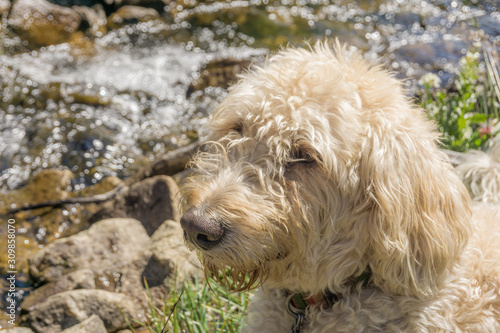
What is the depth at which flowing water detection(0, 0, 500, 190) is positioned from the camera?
6.80 m

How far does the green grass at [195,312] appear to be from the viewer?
3.46 metres

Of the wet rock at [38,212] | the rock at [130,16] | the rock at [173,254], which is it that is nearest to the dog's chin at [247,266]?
the rock at [173,254]

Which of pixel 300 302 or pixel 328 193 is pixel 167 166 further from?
pixel 328 193

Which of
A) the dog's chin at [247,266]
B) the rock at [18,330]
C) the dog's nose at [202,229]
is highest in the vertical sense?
the dog's nose at [202,229]

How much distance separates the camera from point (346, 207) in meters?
2.25

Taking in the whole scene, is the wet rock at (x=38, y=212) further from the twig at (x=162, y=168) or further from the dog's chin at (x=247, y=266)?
the dog's chin at (x=247, y=266)

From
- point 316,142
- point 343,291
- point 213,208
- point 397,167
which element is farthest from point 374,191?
point 213,208

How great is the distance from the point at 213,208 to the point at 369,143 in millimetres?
756

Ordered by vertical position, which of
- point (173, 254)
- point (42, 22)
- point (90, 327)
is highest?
point (173, 254)

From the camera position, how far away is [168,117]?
24.6ft

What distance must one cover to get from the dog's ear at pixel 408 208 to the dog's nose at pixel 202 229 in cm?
68

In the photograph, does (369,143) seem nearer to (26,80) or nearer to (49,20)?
(26,80)

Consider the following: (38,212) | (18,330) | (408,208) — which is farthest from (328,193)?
(38,212)

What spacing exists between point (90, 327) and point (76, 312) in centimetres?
36
